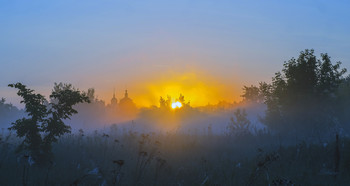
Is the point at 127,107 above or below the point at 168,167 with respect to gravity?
above

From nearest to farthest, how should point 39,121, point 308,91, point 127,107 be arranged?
point 39,121 < point 308,91 < point 127,107

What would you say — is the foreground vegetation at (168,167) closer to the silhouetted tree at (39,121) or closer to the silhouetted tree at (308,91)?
the silhouetted tree at (39,121)

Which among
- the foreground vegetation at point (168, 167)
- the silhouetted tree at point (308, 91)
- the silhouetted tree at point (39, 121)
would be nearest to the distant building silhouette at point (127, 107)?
the silhouetted tree at point (308, 91)

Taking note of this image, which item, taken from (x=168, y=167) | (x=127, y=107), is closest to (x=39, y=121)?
(x=168, y=167)

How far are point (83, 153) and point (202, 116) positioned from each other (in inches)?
2705

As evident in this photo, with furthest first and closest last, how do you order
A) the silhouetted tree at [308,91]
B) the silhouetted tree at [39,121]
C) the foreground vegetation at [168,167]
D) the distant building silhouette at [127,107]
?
the distant building silhouette at [127,107]
the silhouetted tree at [308,91]
the silhouetted tree at [39,121]
the foreground vegetation at [168,167]

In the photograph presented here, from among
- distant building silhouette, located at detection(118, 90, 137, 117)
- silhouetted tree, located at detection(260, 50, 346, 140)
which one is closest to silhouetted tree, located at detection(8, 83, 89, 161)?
silhouetted tree, located at detection(260, 50, 346, 140)

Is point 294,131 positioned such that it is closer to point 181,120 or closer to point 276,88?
point 276,88

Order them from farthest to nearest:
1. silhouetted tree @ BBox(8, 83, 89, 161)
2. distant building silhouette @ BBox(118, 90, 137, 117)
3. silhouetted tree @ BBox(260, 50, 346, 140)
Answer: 1. distant building silhouette @ BBox(118, 90, 137, 117)
2. silhouetted tree @ BBox(260, 50, 346, 140)
3. silhouetted tree @ BBox(8, 83, 89, 161)

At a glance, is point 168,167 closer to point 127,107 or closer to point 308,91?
point 308,91

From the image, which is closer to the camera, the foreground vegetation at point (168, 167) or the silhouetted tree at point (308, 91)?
the foreground vegetation at point (168, 167)

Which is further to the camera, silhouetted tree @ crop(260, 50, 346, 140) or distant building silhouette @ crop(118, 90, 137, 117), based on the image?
distant building silhouette @ crop(118, 90, 137, 117)

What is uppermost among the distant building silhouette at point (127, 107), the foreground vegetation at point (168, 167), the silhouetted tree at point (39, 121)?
the distant building silhouette at point (127, 107)

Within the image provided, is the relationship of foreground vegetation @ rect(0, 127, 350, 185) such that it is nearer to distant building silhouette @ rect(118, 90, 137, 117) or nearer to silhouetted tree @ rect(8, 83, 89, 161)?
silhouetted tree @ rect(8, 83, 89, 161)
